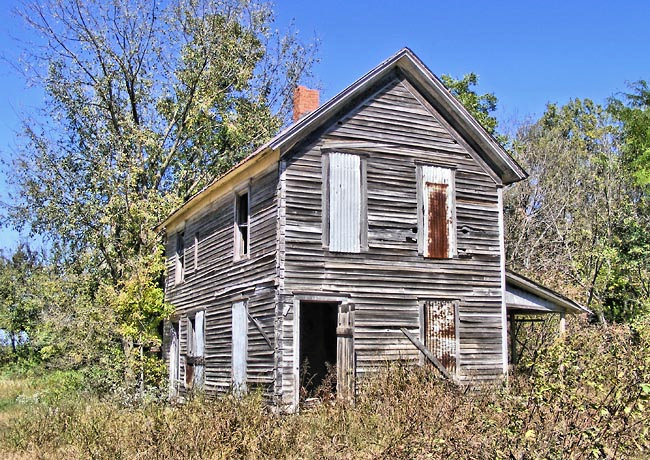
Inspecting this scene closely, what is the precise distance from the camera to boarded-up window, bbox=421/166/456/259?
1697 centimetres

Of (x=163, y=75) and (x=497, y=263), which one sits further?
(x=163, y=75)

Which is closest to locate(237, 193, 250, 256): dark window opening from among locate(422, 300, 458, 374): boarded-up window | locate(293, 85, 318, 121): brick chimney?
locate(293, 85, 318, 121): brick chimney

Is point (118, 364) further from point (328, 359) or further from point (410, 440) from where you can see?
point (410, 440)

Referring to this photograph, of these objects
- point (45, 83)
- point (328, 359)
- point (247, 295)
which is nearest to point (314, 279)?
point (247, 295)

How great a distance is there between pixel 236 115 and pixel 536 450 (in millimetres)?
26134

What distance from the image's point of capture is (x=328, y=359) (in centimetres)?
2145

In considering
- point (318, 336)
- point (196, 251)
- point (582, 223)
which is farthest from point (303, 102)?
point (582, 223)

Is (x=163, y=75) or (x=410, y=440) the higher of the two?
(x=163, y=75)

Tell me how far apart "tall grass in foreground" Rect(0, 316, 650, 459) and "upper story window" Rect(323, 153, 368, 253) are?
10.9 feet

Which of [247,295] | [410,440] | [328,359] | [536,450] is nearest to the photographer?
[536,450]

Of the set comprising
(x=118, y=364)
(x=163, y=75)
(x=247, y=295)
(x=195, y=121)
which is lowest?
(x=118, y=364)

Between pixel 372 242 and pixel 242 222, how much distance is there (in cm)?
392

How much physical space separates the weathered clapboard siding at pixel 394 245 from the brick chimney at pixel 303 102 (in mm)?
2509

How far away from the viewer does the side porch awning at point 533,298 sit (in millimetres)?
18031
